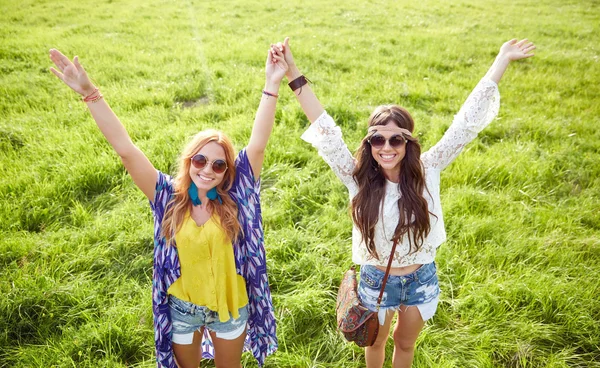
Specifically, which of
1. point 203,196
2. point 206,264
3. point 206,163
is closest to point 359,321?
point 206,264

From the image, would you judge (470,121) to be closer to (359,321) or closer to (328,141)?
(328,141)

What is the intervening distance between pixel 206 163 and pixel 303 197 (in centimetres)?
219

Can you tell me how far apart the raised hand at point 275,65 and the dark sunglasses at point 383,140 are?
2.07 feet

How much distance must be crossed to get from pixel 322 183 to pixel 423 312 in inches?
94.1

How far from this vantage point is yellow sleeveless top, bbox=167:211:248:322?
2.24 m

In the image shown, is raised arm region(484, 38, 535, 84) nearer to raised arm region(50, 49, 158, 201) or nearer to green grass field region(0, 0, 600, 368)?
green grass field region(0, 0, 600, 368)

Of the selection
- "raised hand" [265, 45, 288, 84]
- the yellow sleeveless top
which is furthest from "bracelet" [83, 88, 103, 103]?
"raised hand" [265, 45, 288, 84]

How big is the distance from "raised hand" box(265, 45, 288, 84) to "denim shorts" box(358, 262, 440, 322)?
1277 millimetres

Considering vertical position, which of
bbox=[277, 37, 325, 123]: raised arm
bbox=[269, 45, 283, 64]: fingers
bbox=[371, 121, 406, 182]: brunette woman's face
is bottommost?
bbox=[371, 121, 406, 182]: brunette woman's face

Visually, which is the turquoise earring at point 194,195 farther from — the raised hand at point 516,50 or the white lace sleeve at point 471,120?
the raised hand at point 516,50

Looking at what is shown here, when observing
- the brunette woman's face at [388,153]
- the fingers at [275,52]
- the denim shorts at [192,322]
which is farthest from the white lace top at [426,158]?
the denim shorts at [192,322]

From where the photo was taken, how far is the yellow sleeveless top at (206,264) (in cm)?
224

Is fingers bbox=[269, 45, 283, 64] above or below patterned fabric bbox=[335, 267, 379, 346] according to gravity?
above

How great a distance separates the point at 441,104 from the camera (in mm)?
6520
